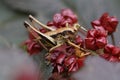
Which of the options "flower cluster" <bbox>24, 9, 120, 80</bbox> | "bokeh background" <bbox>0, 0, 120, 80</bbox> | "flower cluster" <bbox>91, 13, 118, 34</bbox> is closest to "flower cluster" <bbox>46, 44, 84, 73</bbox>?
"flower cluster" <bbox>24, 9, 120, 80</bbox>

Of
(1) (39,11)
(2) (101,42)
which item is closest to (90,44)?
(2) (101,42)

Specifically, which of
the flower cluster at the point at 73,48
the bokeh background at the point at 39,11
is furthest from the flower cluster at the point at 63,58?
the bokeh background at the point at 39,11

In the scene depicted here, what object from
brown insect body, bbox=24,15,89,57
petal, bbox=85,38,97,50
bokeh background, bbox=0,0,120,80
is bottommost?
petal, bbox=85,38,97,50

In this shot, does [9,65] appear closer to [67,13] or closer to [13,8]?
[67,13]

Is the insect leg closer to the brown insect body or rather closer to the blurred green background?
the brown insect body

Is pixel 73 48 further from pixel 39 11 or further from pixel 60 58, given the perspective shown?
pixel 39 11

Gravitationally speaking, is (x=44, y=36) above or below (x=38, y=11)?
below

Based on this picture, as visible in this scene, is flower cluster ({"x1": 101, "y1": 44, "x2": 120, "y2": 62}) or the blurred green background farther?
the blurred green background

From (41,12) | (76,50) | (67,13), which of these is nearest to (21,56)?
(76,50)
